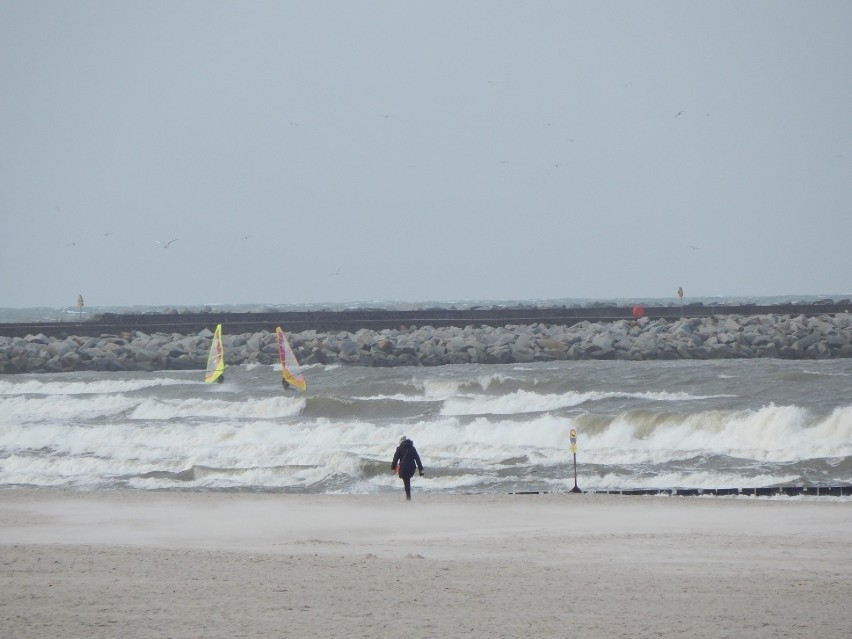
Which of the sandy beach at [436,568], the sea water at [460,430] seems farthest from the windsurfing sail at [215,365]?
the sandy beach at [436,568]

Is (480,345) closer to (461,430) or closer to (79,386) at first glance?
(79,386)

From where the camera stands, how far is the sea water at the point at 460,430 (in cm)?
1916

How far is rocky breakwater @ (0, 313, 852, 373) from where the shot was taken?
138 feet

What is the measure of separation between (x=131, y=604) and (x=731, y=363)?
3217 cm

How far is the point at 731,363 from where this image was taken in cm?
3869

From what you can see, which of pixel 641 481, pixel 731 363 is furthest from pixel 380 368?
pixel 641 481

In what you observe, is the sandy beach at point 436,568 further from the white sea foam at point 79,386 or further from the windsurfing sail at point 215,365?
the white sea foam at point 79,386

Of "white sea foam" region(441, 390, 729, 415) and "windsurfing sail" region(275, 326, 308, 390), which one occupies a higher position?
"windsurfing sail" region(275, 326, 308, 390)

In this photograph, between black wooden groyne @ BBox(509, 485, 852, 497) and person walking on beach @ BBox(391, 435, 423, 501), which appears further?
person walking on beach @ BBox(391, 435, 423, 501)

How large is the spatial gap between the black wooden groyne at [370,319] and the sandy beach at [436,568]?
3604 cm

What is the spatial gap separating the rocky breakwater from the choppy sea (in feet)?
9.37

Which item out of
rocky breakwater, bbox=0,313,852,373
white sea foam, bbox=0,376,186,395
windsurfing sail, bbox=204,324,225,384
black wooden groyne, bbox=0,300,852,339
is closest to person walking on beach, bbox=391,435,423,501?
windsurfing sail, bbox=204,324,225,384

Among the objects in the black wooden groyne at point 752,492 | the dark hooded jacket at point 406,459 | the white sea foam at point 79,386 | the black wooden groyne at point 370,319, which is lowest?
the black wooden groyne at point 752,492

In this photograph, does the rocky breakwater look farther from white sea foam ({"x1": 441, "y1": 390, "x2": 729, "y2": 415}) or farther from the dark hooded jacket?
the dark hooded jacket
